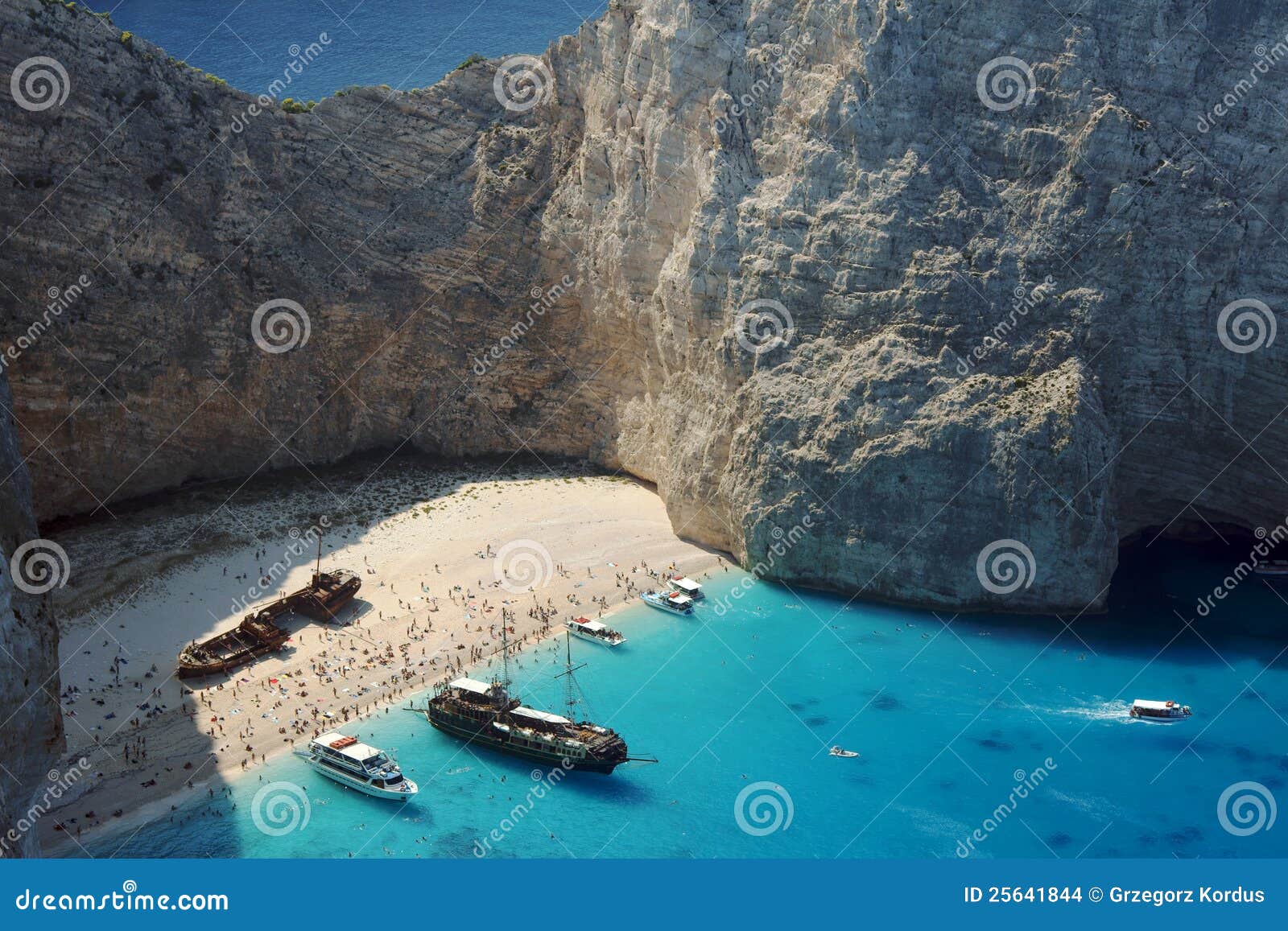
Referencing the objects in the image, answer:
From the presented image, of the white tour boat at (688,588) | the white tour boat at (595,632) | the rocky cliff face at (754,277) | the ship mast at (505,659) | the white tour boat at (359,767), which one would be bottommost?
the white tour boat at (359,767)

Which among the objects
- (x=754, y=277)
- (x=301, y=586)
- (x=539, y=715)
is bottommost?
(x=539, y=715)

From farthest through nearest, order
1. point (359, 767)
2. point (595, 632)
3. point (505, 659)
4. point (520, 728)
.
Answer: point (595, 632), point (505, 659), point (520, 728), point (359, 767)

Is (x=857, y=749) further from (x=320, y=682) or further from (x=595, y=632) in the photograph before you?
(x=320, y=682)

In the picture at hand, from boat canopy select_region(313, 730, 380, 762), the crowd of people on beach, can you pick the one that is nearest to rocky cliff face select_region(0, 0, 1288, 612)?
the crowd of people on beach

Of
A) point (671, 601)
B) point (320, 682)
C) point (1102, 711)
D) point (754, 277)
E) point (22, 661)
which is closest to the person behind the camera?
point (22, 661)

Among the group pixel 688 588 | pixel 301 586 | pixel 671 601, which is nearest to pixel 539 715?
pixel 671 601

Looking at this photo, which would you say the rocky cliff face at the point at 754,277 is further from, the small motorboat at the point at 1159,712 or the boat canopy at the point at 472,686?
the boat canopy at the point at 472,686

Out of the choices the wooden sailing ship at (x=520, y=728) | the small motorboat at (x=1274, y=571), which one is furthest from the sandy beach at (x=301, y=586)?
the small motorboat at (x=1274, y=571)

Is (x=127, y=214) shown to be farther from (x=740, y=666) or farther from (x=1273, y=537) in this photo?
(x=1273, y=537)
